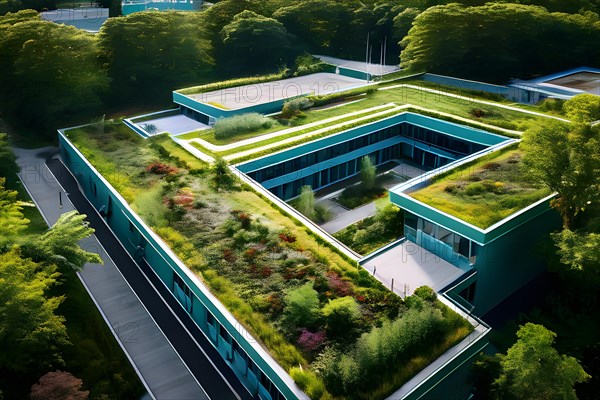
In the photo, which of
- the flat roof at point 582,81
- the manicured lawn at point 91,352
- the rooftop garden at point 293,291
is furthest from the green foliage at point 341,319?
the flat roof at point 582,81

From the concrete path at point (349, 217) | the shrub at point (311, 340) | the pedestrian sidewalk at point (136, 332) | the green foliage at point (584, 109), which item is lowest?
the pedestrian sidewalk at point (136, 332)

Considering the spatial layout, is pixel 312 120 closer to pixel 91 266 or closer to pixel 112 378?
pixel 91 266

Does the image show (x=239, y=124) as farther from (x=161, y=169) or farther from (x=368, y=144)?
(x=368, y=144)

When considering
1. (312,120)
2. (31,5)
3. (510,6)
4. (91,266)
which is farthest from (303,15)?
(91,266)

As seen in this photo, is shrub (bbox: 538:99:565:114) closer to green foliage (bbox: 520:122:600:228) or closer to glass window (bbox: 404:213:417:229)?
green foliage (bbox: 520:122:600:228)

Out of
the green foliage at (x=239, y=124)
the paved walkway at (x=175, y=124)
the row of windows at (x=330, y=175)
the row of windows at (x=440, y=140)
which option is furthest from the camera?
the paved walkway at (x=175, y=124)

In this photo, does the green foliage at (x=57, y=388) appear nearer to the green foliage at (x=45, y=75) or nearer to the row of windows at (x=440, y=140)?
the row of windows at (x=440, y=140)

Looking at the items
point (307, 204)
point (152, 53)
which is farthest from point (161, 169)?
point (152, 53)

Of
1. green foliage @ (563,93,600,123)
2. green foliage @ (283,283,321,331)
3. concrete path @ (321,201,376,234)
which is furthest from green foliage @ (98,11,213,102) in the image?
green foliage @ (283,283,321,331)
